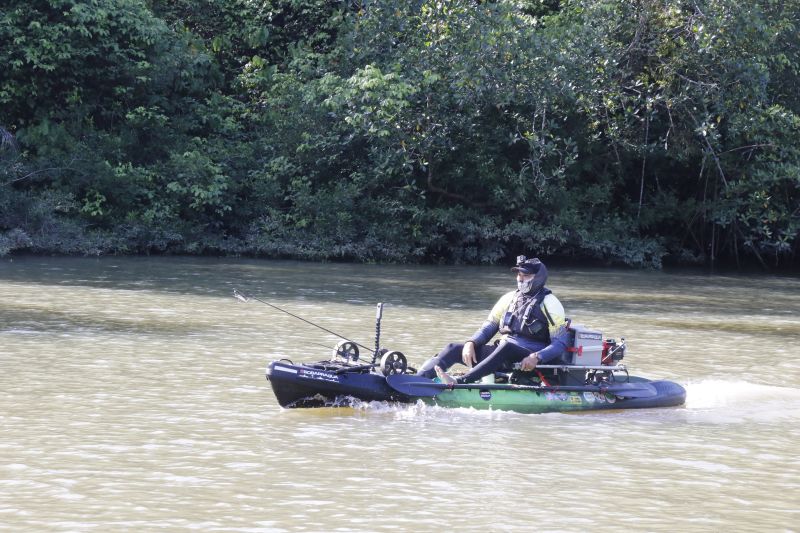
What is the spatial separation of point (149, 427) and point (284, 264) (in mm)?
17900

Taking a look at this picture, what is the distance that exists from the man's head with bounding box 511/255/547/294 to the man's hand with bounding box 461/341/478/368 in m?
0.72

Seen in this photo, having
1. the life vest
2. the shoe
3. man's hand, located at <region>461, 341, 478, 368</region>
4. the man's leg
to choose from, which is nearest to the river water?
the shoe

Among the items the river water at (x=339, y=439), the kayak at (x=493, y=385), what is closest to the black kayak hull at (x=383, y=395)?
the kayak at (x=493, y=385)

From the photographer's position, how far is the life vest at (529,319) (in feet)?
35.7

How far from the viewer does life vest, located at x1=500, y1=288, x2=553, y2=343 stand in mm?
10891

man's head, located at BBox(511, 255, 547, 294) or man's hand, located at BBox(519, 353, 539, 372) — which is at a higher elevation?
man's head, located at BBox(511, 255, 547, 294)

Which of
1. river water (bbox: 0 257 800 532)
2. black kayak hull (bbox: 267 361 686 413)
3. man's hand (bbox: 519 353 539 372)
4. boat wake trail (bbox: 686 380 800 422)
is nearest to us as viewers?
river water (bbox: 0 257 800 532)

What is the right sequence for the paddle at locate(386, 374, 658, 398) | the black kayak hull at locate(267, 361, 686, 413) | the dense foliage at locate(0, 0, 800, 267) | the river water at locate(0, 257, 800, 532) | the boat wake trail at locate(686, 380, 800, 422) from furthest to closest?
the dense foliage at locate(0, 0, 800, 267) < the boat wake trail at locate(686, 380, 800, 422) < the paddle at locate(386, 374, 658, 398) < the black kayak hull at locate(267, 361, 686, 413) < the river water at locate(0, 257, 800, 532)

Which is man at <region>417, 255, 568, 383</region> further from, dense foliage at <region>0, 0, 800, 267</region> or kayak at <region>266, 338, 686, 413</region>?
dense foliage at <region>0, 0, 800, 267</region>

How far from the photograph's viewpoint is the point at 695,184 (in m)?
32.4

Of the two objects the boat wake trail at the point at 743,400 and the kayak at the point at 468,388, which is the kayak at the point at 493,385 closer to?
the kayak at the point at 468,388

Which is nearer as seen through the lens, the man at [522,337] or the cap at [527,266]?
the man at [522,337]

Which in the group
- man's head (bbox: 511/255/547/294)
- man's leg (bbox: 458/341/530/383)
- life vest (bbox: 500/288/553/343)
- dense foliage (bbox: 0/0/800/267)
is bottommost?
man's leg (bbox: 458/341/530/383)

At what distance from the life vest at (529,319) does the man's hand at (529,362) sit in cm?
32
